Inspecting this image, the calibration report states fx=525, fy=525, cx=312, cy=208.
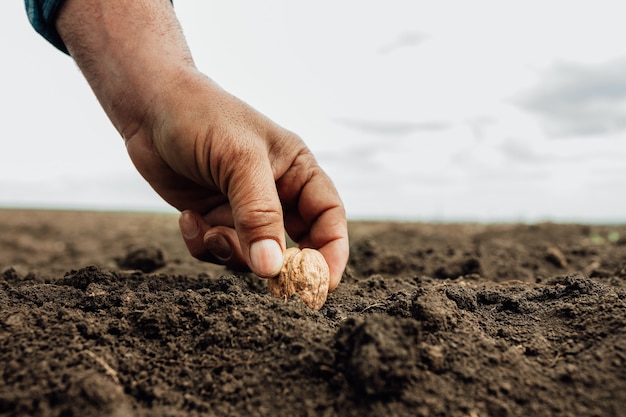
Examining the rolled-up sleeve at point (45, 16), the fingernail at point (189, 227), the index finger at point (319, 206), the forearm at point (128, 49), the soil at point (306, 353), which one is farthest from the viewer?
the fingernail at point (189, 227)

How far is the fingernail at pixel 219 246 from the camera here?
329 centimetres

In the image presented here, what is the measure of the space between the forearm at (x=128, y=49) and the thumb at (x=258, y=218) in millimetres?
700

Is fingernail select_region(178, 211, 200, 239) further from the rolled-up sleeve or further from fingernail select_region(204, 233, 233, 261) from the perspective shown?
the rolled-up sleeve

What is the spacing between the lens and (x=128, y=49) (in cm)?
288

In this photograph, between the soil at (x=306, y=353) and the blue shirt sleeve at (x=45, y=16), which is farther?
the blue shirt sleeve at (x=45, y=16)

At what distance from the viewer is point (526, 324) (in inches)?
91.8

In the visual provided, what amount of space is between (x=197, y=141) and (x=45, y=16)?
53.4 inches

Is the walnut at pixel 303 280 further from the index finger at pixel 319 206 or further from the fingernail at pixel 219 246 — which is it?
the fingernail at pixel 219 246

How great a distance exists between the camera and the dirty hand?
2559 millimetres

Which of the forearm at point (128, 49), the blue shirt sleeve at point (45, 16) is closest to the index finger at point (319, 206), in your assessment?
the forearm at point (128, 49)

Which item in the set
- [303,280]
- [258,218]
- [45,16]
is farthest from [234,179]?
[45,16]

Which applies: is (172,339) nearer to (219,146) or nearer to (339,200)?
(219,146)

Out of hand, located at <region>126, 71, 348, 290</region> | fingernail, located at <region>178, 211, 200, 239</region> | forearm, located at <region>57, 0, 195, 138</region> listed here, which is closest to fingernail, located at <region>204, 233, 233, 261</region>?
hand, located at <region>126, 71, 348, 290</region>

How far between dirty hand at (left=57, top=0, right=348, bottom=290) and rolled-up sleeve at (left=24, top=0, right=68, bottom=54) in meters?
0.05
